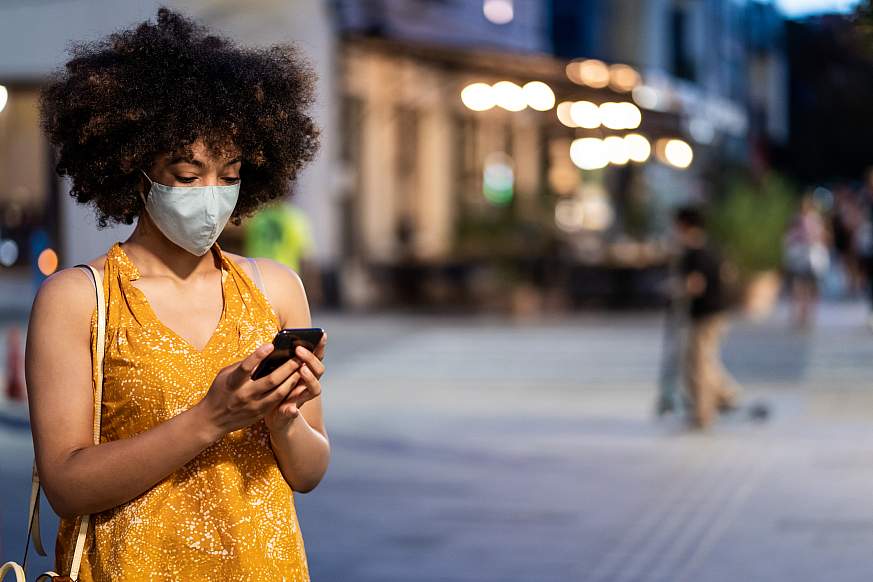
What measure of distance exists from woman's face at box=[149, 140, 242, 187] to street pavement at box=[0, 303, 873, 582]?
3446 mm

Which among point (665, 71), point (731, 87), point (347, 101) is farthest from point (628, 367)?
point (731, 87)

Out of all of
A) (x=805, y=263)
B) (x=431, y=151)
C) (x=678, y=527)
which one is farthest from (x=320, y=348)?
(x=431, y=151)

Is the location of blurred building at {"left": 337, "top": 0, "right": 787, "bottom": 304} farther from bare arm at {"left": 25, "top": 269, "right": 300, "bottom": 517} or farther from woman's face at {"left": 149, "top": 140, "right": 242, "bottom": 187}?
bare arm at {"left": 25, "top": 269, "right": 300, "bottom": 517}

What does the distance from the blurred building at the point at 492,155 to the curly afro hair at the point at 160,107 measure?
2196 centimetres

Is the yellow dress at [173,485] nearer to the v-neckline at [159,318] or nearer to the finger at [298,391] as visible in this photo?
the v-neckline at [159,318]

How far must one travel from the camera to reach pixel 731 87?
57000mm

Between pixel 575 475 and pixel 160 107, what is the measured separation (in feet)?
26.1

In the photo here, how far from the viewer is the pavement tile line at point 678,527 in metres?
7.64

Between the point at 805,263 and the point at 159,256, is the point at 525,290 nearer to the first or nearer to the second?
the point at 805,263

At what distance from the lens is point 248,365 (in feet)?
7.98

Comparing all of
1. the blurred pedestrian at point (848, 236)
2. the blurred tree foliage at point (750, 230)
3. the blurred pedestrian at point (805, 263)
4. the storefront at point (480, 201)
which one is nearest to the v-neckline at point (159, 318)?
the blurred pedestrian at point (805, 263)

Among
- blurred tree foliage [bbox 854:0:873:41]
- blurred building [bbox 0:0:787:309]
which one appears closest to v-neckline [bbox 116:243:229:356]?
blurred tree foliage [bbox 854:0:873:41]

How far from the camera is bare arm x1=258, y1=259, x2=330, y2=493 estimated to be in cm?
256

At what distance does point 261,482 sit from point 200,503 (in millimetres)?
119
